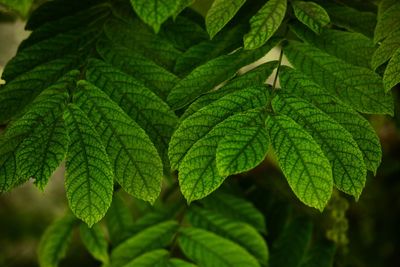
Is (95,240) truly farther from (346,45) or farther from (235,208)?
(346,45)

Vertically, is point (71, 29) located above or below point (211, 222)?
above

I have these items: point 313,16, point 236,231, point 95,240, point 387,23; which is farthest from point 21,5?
point 95,240

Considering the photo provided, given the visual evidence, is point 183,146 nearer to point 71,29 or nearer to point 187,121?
point 187,121

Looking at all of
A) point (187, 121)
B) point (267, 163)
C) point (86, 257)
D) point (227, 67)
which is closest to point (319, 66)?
point (227, 67)

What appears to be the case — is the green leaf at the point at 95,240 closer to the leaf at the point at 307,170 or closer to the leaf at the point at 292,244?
the leaf at the point at 292,244

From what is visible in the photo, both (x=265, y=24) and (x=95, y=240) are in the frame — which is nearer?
(x=265, y=24)

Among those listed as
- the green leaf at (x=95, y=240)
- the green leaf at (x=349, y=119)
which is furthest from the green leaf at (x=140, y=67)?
the green leaf at (x=95, y=240)
